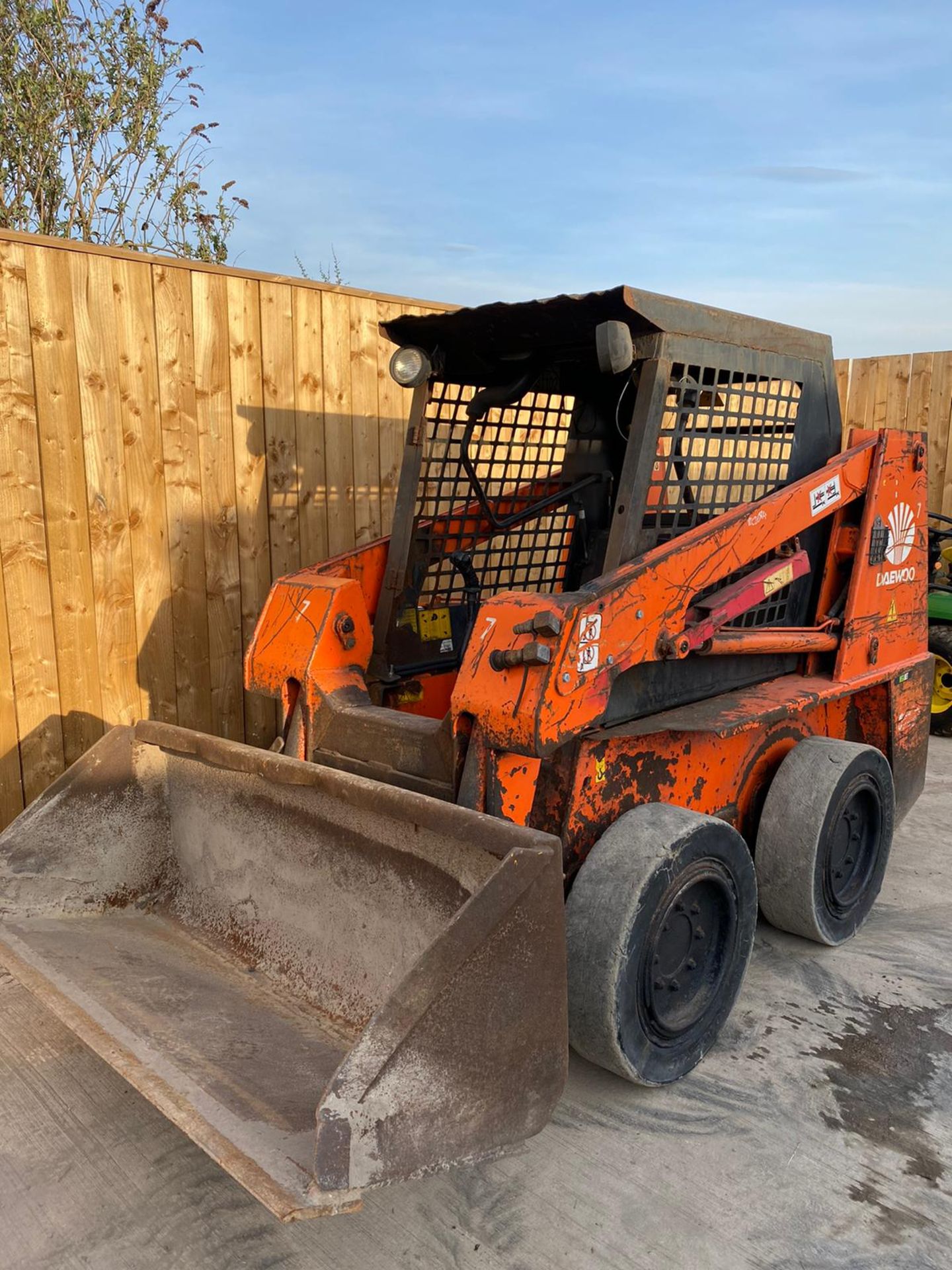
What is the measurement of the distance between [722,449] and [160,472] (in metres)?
2.35

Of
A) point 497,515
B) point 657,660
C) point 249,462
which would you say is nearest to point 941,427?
point 497,515

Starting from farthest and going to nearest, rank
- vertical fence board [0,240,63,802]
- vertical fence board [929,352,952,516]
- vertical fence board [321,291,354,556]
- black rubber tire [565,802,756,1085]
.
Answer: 1. vertical fence board [929,352,952,516]
2. vertical fence board [321,291,354,556]
3. vertical fence board [0,240,63,802]
4. black rubber tire [565,802,756,1085]

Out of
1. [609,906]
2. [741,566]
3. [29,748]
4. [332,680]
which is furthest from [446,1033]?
[29,748]

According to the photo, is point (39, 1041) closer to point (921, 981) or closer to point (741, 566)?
point (741, 566)

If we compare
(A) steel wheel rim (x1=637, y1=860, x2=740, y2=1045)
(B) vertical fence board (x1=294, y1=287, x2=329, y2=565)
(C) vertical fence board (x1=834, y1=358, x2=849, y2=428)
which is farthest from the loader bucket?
(C) vertical fence board (x1=834, y1=358, x2=849, y2=428)

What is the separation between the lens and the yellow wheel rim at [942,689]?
6133 mm

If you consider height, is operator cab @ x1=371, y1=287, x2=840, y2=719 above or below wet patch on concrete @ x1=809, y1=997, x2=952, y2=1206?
above

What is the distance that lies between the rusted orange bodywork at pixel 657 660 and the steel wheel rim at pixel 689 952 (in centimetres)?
28

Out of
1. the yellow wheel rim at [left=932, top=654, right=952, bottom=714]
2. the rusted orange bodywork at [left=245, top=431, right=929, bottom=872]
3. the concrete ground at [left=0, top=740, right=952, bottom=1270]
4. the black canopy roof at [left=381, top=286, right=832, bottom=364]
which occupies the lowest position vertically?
the concrete ground at [left=0, top=740, right=952, bottom=1270]

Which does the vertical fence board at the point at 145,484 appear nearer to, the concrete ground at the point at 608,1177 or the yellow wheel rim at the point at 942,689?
the concrete ground at the point at 608,1177

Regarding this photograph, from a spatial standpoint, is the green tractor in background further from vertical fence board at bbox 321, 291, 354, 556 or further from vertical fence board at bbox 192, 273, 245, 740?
vertical fence board at bbox 192, 273, 245, 740

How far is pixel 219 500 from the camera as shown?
4375mm

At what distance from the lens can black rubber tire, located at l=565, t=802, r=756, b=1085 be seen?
94.3 inches

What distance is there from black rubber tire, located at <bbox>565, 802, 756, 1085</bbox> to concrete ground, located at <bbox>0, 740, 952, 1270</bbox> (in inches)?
6.3
